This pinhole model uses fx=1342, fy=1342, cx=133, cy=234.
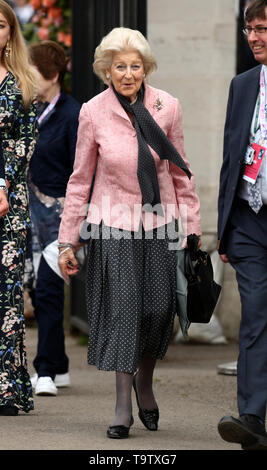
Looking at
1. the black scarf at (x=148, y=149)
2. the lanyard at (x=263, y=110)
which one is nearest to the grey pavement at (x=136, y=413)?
the black scarf at (x=148, y=149)

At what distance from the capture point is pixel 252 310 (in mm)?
5992

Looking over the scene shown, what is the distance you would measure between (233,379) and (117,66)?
9.36 ft

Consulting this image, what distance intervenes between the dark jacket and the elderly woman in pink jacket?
152 centimetres

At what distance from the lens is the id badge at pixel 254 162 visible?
6031 millimetres

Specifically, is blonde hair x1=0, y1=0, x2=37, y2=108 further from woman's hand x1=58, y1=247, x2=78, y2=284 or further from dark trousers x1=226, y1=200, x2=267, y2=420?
dark trousers x1=226, y1=200, x2=267, y2=420

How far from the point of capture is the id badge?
6031 millimetres

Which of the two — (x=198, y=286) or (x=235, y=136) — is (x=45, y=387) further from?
(x=235, y=136)

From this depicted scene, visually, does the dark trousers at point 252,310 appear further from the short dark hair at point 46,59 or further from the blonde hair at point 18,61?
the short dark hair at point 46,59

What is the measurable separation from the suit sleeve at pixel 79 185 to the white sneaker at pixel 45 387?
1.52 metres

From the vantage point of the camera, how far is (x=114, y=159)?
6.28 m

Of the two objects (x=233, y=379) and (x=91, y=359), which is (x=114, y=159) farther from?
(x=233, y=379)

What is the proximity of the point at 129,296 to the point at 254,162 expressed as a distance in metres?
0.87
